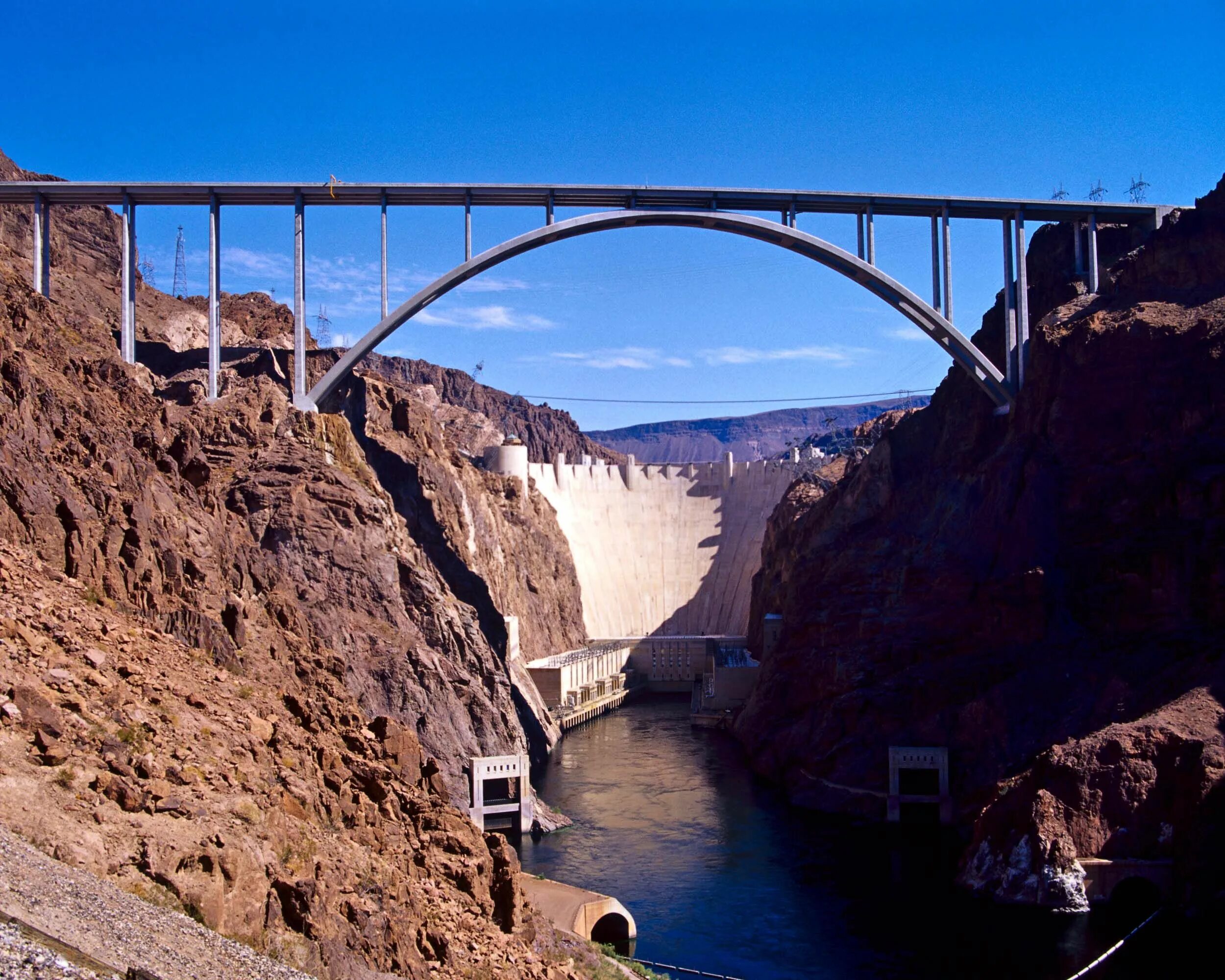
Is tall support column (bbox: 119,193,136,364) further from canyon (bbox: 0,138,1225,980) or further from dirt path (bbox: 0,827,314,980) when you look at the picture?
dirt path (bbox: 0,827,314,980)

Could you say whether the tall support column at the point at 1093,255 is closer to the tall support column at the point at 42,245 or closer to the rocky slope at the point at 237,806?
the tall support column at the point at 42,245

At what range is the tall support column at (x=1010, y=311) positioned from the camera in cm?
5262

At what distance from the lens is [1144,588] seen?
139 feet

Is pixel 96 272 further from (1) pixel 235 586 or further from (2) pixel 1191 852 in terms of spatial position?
(2) pixel 1191 852

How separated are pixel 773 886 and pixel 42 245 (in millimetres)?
34615

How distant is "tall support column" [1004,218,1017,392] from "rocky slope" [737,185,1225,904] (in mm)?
1271

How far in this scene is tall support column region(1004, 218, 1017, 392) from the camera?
52.6 metres

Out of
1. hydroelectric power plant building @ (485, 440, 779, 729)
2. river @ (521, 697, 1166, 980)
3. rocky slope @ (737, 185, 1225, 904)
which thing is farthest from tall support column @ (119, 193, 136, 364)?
hydroelectric power plant building @ (485, 440, 779, 729)

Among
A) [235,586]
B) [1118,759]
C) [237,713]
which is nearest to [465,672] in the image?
[1118,759]

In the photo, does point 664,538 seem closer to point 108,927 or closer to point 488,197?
point 488,197

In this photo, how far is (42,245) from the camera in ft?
155

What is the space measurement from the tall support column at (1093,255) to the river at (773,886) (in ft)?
83.2

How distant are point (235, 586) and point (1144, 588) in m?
32.2

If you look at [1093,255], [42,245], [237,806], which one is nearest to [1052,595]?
[1093,255]
